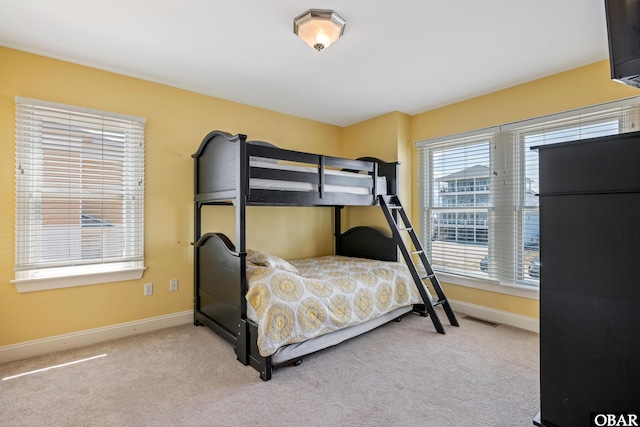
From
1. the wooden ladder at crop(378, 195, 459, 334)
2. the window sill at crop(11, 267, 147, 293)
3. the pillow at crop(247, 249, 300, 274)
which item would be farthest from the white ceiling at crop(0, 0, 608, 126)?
the window sill at crop(11, 267, 147, 293)

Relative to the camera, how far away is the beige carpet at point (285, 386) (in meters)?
1.69

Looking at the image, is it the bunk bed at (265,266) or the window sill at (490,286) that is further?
the window sill at (490,286)

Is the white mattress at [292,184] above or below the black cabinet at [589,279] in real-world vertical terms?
above

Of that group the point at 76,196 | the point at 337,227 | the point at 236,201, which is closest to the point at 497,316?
the point at 337,227

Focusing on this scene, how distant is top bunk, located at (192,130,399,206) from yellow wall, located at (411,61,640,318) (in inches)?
42.8

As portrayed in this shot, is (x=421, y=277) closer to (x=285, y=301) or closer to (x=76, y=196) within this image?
(x=285, y=301)

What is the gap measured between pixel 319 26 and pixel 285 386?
2374 millimetres

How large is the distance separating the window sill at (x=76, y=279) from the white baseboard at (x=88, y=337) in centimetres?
41

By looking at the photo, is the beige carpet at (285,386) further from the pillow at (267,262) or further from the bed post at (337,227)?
the bed post at (337,227)

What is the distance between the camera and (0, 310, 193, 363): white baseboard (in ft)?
7.58

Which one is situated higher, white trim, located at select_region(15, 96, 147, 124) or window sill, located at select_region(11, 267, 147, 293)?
white trim, located at select_region(15, 96, 147, 124)

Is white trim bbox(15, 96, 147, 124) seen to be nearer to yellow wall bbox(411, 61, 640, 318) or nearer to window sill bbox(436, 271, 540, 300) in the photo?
yellow wall bbox(411, 61, 640, 318)

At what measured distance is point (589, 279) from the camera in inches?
43.3

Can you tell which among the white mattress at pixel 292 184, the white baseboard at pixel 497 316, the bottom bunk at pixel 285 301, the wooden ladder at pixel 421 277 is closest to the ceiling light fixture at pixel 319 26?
the white mattress at pixel 292 184
